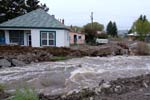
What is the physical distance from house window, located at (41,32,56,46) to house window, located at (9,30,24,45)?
105 inches

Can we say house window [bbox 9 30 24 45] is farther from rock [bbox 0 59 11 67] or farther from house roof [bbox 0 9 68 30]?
rock [bbox 0 59 11 67]

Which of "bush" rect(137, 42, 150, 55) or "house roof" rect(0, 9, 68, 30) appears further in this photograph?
"house roof" rect(0, 9, 68, 30)

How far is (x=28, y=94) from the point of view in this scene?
7234 mm

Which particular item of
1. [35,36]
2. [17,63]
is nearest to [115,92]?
[17,63]

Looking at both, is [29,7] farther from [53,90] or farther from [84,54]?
[53,90]

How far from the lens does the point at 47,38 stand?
1298 inches

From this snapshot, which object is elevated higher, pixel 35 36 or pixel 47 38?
pixel 35 36

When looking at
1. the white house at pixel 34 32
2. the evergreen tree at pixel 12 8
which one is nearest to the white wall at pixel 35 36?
the white house at pixel 34 32

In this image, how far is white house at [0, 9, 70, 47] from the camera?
32906 millimetres

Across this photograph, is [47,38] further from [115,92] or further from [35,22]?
[115,92]

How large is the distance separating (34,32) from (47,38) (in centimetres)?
154

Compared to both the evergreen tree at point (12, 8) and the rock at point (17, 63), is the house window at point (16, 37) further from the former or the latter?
the rock at point (17, 63)

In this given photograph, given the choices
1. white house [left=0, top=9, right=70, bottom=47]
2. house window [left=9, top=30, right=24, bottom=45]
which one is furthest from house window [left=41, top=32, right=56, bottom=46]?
house window [left=9, top=30, right=24, bottom=45]

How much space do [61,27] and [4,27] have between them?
6.22m
